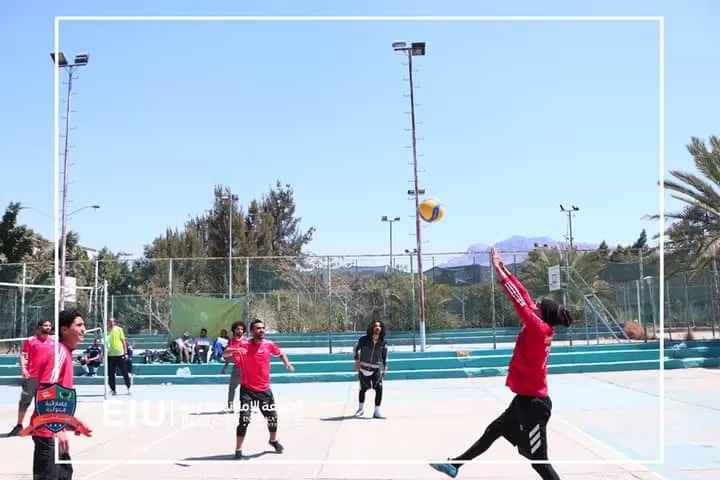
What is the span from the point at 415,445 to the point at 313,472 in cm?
194

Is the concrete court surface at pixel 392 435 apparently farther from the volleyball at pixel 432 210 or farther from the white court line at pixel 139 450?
the volleyball at pixel 432 210

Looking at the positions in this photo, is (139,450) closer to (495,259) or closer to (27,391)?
(27,391)

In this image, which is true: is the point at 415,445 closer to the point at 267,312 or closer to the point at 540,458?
the point at 540,458

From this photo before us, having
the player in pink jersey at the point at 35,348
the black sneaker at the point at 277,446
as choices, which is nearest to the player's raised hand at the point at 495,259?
the black sneaker at the point at 277,446

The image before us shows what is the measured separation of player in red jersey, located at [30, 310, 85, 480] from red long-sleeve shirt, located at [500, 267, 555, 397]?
10.8ft

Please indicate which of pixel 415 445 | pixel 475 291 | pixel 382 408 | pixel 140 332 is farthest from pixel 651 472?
Result: pixel 140 332

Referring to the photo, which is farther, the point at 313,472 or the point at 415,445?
the point at 415,445

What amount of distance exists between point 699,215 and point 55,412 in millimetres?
22622

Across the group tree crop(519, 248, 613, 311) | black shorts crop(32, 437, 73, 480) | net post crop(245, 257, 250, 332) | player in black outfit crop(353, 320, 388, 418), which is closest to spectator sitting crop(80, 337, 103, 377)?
net post crop(245, 257, 250, 332)

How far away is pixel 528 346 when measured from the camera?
6.01 meters

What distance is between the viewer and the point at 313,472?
7664 mm

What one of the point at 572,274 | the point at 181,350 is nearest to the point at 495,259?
the point at 181,350

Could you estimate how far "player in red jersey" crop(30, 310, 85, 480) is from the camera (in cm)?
519

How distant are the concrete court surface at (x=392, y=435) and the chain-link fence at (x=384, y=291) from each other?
911 cm
